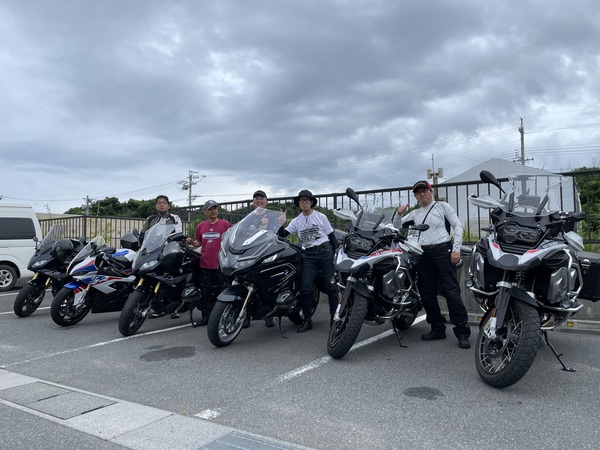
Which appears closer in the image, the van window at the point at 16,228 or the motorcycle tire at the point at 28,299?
the motorcycle tire at the point at 28,299

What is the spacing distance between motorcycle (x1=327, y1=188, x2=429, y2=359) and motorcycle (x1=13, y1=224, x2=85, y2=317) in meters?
4.79

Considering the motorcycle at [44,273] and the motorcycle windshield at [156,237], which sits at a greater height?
the motorcycle windshield at [156,237]

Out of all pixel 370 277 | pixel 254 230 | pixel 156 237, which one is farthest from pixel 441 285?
pixel 156 237

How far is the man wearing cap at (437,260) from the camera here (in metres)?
5.11

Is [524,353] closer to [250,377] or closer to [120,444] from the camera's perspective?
[250,377]

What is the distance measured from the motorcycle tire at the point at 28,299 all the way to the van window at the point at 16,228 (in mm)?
5392

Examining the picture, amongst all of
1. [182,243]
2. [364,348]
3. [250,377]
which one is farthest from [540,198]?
[182,243]

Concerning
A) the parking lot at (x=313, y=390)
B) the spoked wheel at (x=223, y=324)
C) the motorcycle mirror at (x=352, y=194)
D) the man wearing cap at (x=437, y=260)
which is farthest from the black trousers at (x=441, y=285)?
the spoked wheel at (x=223, y=324)

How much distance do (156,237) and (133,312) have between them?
1.05 m

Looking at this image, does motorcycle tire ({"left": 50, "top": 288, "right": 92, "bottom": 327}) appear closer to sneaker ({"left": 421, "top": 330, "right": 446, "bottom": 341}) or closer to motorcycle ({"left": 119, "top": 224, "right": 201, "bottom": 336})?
motorcycle ({"left": 119, "top": 224, "right": 201, "bottom": 336})

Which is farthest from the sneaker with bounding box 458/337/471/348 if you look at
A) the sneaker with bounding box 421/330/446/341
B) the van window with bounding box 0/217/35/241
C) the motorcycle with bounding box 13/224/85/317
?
the van window with bounding box 0/217/35/241

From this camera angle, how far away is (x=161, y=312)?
6102 millimetres

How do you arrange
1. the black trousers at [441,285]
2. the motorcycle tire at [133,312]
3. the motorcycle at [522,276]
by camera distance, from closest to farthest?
the motorcycle at [522,276] < the black trousers at [441,285] < the motorcycle tire at [133,312]

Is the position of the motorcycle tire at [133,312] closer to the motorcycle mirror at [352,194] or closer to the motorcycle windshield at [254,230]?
the motorcycle windshield at [254,230]
